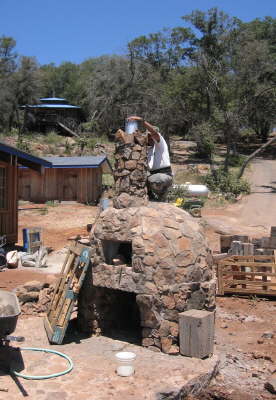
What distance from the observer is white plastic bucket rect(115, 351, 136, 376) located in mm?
5980

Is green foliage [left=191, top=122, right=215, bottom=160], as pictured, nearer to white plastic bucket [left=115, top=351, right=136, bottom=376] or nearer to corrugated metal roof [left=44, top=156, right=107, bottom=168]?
corrugated metal roof [left=44, top=156, right=107, bottom=168]

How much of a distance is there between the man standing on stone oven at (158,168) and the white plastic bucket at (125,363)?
8.74ft

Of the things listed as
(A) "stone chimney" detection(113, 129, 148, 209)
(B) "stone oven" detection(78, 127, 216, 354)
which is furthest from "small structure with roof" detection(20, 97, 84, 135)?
(B) "stone oven" detection(78, 127, 216, 354)

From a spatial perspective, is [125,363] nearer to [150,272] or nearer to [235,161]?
[150,272]

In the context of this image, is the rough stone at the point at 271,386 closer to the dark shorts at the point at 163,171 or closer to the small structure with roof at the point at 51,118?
the dark shorts at the point at 163,171

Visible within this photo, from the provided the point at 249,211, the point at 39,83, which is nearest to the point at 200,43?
the point at 39,83

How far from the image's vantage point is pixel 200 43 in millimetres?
36156

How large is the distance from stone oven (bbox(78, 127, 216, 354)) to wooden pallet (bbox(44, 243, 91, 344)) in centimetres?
23

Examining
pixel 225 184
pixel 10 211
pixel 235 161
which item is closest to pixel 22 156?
pixel 10 211

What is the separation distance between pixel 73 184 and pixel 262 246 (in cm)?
1330

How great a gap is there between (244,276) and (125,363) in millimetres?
6570

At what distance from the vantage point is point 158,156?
26.2ft

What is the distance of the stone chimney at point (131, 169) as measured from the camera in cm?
756

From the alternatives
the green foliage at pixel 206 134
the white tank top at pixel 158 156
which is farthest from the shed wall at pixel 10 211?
the green foliage at pixel 206 134
